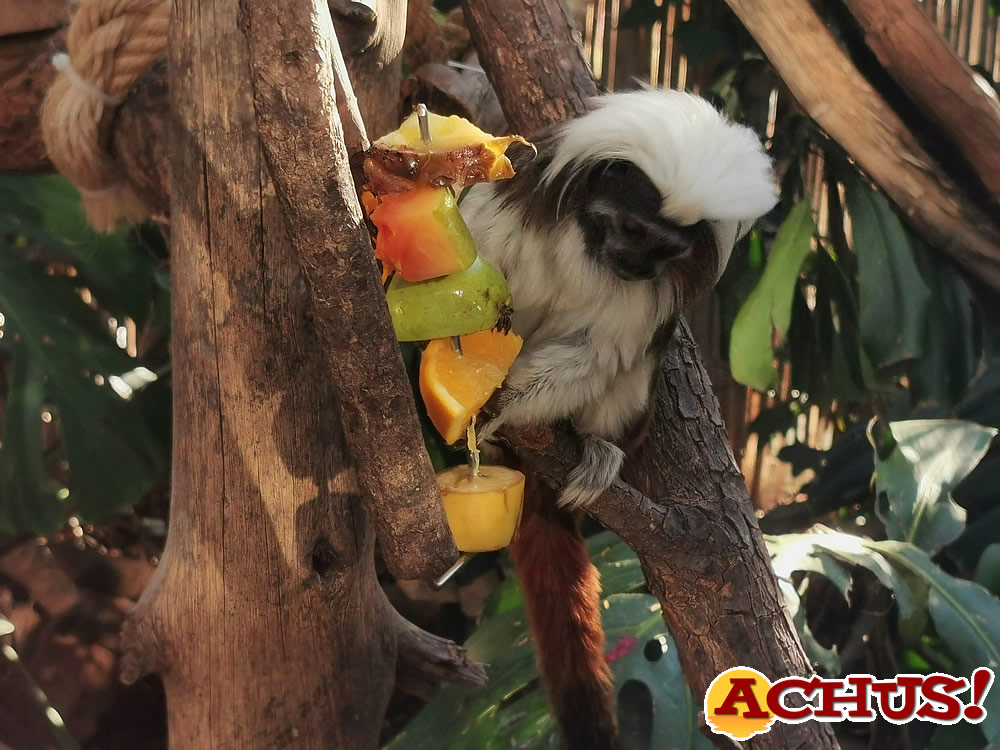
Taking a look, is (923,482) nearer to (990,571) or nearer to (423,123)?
(990,571)

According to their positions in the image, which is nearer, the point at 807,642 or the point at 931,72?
the point at 807,642

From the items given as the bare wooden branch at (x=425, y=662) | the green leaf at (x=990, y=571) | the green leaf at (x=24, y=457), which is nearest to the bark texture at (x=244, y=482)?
the bare wooden branch at (x=425, y=662)

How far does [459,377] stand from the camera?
83cm

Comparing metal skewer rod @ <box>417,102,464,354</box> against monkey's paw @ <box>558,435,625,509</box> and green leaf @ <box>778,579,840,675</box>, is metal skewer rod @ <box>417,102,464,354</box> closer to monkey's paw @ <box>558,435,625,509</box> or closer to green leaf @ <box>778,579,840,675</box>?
monkey's paw @ <box>558,435,625,509</box>

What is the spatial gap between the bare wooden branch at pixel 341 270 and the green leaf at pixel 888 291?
120cm

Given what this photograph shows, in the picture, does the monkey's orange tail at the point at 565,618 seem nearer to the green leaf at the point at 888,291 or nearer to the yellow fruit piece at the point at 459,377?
the yellow fruit piece at the point at 459,377

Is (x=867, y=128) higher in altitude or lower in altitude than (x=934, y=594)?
higher

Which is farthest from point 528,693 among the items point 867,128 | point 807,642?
point 867,128

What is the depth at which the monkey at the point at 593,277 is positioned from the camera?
101 cm

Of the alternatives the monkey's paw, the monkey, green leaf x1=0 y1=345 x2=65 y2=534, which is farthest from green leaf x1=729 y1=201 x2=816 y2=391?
green leaf x1=0 y1=345 x2=65 y2=534

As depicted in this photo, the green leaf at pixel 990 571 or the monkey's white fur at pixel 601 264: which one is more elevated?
the monkey's white fur at pixel 601 264

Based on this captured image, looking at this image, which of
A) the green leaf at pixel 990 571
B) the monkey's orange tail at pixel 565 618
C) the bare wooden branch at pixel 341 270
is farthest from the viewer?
the green leaf at pixel 990 571

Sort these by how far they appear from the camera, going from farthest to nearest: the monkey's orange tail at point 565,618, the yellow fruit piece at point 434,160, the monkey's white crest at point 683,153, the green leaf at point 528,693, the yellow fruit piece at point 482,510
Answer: the green leaf at point 528,693 < the monkey's orange tail at point 565,618 < the monkey's white crest at point 683,153 < the yellow fruit piece at point 482,510 < the yellow fruit piece at point 434,160

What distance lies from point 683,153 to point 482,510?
0.47 m
